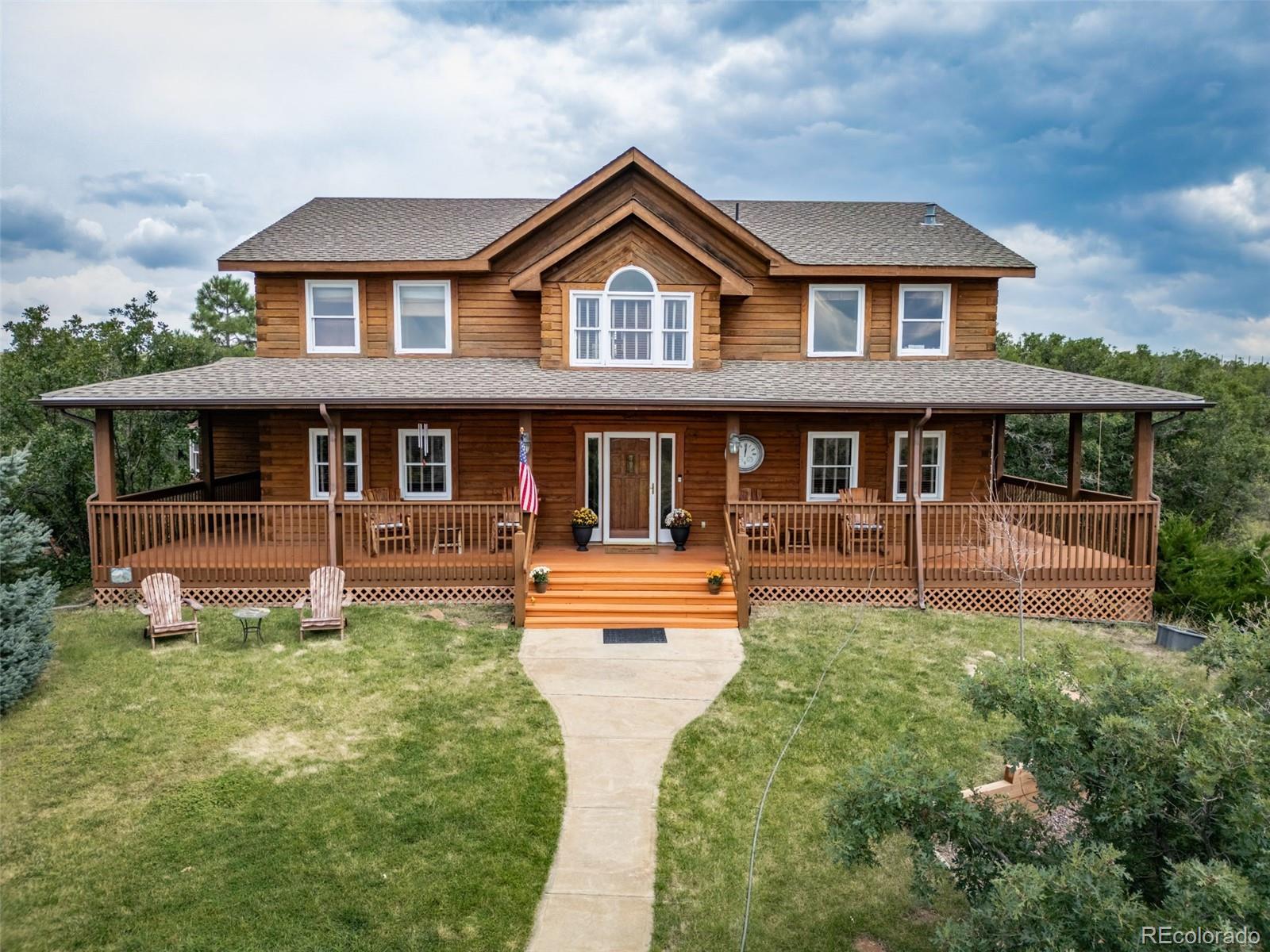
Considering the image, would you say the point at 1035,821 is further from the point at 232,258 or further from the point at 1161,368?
the point at 1161,368

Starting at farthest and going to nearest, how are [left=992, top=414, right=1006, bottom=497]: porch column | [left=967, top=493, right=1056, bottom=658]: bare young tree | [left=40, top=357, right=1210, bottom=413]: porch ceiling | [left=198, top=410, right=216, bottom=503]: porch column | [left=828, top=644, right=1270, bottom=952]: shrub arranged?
[left=992, top=414, right=1006, bottom=497]: porch column < [left=198, top=410, right=216, bottom=503]: porch column < [left=40, top=357, right=1210, bottom=413]: porch ceiling < [left=967, top=493, right=1056, bottom=658]: bare young tree < [left=828, top=644, right=1270, bottom=952]: shrub

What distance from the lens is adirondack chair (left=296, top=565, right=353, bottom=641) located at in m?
10.3

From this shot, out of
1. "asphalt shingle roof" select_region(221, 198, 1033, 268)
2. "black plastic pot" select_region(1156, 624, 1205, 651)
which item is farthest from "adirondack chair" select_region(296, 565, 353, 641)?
"black plastic pot" select_region(1156, 624, 1205, 651)

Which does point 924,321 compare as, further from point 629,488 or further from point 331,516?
point 331,516

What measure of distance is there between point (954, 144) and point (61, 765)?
3151 cm

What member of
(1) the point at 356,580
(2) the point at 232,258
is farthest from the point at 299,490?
(2) the point at 232,258

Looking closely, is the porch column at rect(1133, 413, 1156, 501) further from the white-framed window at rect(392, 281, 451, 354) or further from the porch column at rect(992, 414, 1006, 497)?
the white-framed window at rect(392, 281, 451, 354)

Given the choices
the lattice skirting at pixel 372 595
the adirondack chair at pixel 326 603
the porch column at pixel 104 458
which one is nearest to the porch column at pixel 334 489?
the lattice skirting at pixel 372 595

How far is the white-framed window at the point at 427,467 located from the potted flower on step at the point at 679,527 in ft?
15.4

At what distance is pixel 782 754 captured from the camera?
7.06 meters

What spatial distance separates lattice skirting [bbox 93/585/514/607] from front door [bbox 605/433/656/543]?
10.0 feet

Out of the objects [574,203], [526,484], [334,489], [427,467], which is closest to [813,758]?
[526,484]

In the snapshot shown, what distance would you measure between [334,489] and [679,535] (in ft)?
21.0

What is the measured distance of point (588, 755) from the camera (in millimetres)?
7125
